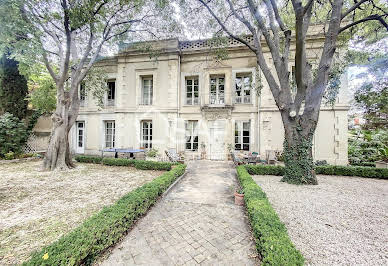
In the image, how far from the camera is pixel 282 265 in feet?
5.67

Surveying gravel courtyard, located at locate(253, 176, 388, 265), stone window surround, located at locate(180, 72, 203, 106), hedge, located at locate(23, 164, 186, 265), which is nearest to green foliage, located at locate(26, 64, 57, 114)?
stone window surround, located at locate(180, 72, 203, 106)

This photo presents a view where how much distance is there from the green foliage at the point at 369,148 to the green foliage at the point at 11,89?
21641 mm

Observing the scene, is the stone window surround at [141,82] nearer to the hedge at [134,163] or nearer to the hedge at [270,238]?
the hedge at [134,163]

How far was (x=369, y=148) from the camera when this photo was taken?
9469mm

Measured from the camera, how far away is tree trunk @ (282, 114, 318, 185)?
569 centimetres

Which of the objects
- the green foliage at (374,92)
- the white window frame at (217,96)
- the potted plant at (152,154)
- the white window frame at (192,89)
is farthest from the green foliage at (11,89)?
the green foliage at (374,92)

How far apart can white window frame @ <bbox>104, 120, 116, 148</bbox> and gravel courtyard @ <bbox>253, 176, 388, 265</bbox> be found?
10.9 metres

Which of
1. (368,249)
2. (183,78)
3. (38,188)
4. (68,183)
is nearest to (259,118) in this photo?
(183,78)

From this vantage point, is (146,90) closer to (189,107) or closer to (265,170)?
(189,107)

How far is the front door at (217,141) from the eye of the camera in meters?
10.5

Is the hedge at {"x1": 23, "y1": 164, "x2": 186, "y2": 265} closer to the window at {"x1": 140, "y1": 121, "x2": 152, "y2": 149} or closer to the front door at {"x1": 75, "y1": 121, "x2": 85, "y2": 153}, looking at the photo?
the window at {"x1": 140, "y1": 121, "x2": 152, "y2": 149}

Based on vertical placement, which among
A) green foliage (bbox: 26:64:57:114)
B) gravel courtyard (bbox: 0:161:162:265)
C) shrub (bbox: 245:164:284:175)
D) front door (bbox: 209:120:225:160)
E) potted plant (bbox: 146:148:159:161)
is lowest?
gravel courtyard (bbox: 0:161:162:265)

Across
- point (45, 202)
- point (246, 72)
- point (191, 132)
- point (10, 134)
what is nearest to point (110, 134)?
point (10, 134)

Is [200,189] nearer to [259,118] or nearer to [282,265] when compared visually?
[282,265]
